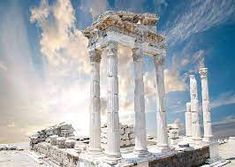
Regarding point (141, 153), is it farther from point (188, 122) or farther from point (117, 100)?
point (188, 122)

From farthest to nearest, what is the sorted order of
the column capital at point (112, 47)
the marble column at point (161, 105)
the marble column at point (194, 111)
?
the marble column at point (194, 111) → the marble column at point (161, 105) → the column capital at point (112, 47)

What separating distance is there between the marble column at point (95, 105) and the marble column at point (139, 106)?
189 centimetres

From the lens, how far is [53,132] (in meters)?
28.0

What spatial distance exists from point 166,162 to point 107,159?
3709mm

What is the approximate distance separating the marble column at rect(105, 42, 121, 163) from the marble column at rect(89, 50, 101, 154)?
132 centimetres

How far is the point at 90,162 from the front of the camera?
12156 millimetres

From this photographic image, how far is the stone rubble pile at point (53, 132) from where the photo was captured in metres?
27.5

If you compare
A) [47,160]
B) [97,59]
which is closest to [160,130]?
[97,59]

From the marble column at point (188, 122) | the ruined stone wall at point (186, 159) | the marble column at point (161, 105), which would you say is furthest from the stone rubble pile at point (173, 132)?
the marble column at point (161, 105)

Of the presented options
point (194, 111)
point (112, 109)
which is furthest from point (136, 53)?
point (194, 111)

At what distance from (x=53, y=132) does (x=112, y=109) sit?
17.9 meters

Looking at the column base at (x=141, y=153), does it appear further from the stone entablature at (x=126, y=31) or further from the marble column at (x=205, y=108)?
the marble column at (x=205, y=108)

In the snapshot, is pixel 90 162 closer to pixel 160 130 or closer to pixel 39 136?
pixel 160 130

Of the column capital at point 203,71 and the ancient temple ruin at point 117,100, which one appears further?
the column capital at point 203,71
